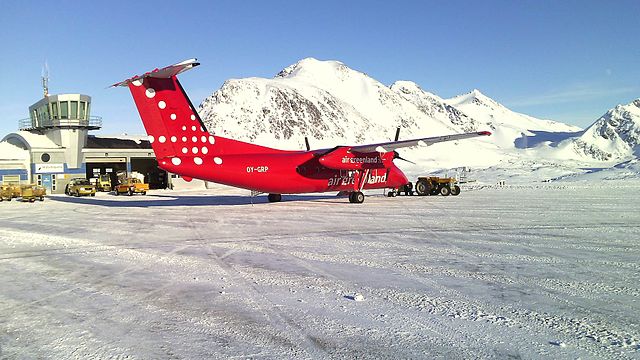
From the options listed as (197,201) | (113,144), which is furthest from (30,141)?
(197,201)

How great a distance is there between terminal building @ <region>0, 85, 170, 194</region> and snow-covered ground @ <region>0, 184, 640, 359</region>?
39.6m

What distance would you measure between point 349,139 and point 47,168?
4941 inches

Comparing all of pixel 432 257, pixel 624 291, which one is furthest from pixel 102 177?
pixel 624 291

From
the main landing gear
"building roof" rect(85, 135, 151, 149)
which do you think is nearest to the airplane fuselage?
the main landing gear

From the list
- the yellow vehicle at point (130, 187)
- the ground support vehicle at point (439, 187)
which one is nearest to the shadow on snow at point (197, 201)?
the ground support vehicle at point (439, 187)

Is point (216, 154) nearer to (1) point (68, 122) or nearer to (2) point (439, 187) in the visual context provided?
(2) point (439, 187)

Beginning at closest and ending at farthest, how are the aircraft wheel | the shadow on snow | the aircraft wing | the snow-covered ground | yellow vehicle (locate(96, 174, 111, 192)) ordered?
the snow-covered ground, the aircraft wing, the shadow on snow, the aircraft wheel, yellow vehicle (locate(96, 174, 111, 192))

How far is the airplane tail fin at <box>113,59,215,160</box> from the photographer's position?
59.7 feet

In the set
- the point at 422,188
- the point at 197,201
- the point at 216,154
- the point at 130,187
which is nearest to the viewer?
the point at 216,154

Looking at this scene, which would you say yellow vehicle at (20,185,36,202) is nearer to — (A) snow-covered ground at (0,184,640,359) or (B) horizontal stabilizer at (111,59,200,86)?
(B) horizontal stabilizer at (111,59,200,86)

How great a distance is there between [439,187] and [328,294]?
25322mm

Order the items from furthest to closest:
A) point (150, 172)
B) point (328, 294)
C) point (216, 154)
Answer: point (150, 172) < point (216, 154) < point (328, 294)

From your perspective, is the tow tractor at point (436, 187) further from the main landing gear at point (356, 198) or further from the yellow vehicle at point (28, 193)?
the yellow vehicle at point (28, 193)

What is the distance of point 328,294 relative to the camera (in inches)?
250
